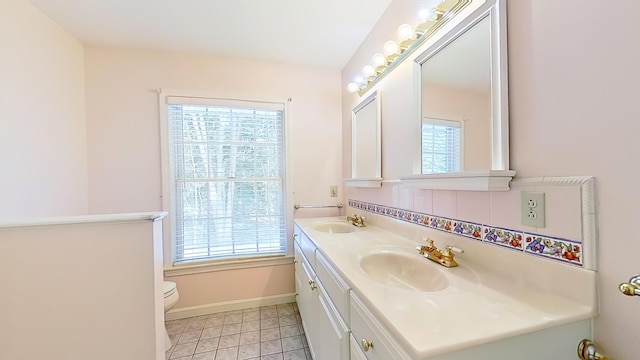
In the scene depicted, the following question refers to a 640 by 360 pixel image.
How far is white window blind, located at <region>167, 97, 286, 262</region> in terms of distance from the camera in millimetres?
2172

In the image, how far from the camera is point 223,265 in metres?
2.22

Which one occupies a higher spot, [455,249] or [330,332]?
[455,249]

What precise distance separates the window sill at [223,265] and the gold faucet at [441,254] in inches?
60.5

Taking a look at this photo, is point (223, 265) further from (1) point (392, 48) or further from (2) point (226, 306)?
(1) point (392, 48)

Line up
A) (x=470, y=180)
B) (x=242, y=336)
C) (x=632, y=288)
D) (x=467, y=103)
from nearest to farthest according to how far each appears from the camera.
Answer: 1. (x=632, y=288)
2. (x=470, y=180)
3. (x=467, y=103)
4. (x=242, y=336)

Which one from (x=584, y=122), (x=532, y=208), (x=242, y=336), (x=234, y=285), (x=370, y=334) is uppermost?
(x=584, y=122)

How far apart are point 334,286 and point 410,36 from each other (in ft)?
4.35

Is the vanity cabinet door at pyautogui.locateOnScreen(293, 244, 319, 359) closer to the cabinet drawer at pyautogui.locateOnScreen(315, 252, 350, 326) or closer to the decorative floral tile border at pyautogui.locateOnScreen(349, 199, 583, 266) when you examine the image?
the cabinet drawer at pyautogui.locateOnScreen(315, 252, 350, 326)

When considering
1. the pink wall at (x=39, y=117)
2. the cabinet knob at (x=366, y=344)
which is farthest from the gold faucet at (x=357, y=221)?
the pink wall at (x=39, y=117)

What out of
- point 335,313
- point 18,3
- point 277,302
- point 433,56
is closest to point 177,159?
point 18,3

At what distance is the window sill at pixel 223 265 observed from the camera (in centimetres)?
212

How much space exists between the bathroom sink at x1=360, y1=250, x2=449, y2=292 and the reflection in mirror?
1.45ft

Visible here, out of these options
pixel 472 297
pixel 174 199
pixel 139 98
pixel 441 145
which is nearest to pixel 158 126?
pixel 139 98

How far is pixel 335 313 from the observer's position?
1.04 meters
